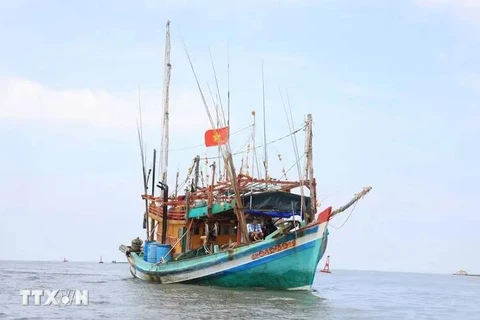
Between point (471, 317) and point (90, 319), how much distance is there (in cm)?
1284

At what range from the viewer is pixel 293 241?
24.5 metres

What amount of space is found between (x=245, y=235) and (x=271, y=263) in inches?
62.2

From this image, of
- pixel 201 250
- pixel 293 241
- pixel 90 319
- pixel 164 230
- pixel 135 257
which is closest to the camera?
pixel 90 319

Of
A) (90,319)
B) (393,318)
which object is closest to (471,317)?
(393,318)

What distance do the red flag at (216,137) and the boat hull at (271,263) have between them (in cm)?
437

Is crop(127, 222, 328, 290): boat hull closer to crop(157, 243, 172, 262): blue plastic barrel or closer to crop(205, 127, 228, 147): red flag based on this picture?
crop(157, 243, 172, 262): blue plastic barrel

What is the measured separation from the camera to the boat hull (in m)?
24.5

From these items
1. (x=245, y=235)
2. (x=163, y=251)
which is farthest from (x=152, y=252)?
(x=245, y=235)

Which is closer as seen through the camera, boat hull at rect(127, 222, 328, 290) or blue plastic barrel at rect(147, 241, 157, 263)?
boat hull at rect(127, 222, 328, 290)

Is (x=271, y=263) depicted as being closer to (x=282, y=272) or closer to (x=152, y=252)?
(x=282, y=272)

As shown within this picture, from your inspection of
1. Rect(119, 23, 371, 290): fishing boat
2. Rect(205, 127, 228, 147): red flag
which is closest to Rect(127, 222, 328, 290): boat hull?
Rect(119, 23, 371, 290): fishing boat

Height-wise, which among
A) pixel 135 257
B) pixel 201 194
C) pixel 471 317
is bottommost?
pixel 471 317

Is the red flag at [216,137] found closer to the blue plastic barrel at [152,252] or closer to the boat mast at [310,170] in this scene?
the boat mast at [310,170]

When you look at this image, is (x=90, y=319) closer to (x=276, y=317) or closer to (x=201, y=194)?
(x=276, y=317)
